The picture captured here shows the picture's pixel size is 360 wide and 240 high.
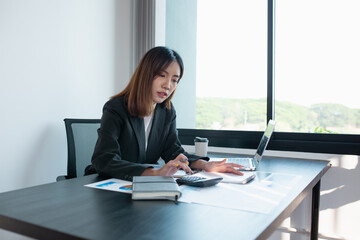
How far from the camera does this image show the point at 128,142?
1.56 meters

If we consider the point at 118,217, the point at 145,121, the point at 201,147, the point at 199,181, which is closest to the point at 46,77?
the point at 145,121

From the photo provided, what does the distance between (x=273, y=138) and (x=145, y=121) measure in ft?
3.37

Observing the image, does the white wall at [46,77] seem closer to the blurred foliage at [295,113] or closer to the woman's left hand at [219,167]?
the woman's left hand at [219,167]

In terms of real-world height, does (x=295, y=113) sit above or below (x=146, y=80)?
below

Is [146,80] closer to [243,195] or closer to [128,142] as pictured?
[128,142]

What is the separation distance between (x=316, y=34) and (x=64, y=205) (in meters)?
4.20

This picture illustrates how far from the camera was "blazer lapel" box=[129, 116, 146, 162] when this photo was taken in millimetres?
1565

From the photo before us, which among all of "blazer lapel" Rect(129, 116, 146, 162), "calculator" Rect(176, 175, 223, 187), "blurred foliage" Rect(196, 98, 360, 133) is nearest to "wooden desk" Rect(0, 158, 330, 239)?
"calculator" Rect(176, 175, 223, 187)

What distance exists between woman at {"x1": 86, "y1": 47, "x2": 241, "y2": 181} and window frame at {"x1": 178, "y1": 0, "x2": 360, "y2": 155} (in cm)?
74

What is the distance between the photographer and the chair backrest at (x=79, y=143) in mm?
1848

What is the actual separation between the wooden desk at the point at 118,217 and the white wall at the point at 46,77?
3.28 feet

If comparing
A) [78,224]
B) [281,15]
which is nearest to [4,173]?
[78,224]

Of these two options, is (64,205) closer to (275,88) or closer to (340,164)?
(340,164)

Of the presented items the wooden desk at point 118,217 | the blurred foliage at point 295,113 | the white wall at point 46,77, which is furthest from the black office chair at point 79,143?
the blurred foliage at point 295,113
